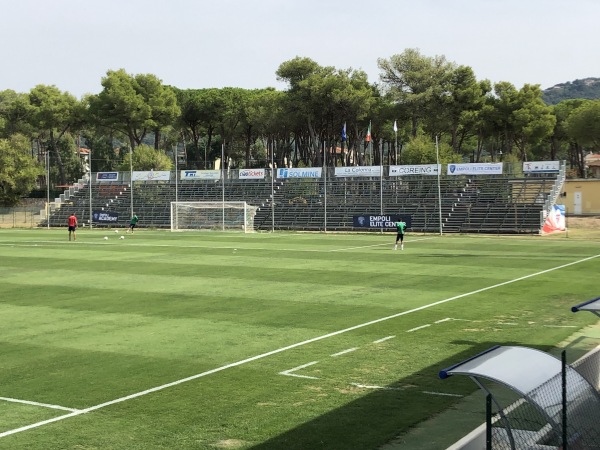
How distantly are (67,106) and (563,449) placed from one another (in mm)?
104840

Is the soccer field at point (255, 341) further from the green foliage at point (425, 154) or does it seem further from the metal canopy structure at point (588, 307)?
the green foliage at point (425, 154)

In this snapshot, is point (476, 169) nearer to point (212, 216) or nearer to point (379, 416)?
point (212, 216)

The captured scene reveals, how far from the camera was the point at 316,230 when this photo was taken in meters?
63.5

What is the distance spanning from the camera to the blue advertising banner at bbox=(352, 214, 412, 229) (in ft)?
194

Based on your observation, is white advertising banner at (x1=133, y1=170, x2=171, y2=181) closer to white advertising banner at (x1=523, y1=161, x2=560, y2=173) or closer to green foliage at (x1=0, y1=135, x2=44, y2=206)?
green foliage at (x1=0, y1=135, x2=44, y2=206)

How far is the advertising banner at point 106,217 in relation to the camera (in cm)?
Answer: 7369

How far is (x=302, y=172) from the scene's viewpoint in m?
68.0

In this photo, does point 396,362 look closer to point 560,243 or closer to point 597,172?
point 560,243

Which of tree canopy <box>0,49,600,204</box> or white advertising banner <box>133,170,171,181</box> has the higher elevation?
tree canopy <box>0,49,600,204</box>

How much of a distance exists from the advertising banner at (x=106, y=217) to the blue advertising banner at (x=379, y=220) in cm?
2534

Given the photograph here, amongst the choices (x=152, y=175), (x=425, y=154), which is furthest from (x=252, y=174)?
(x=425, y=154)

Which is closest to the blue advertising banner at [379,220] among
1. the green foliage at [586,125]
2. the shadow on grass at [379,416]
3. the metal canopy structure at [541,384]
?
the shadow on grass at [379,416]

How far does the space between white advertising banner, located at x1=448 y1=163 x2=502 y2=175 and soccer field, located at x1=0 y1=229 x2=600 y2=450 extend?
27.9 metres

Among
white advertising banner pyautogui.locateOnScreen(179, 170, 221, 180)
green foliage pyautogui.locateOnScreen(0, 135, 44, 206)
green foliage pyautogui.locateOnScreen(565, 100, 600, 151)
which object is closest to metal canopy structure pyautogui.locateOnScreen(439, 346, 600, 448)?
white advertising banner pyautogui.locateOnScreen(179, 170, 221, 180)
